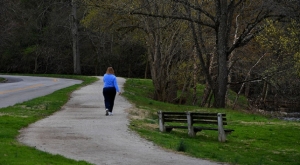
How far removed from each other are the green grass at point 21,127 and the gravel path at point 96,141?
0.36 meters

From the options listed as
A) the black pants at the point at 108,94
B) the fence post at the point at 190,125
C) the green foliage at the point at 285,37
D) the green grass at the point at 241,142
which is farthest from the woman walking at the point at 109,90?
the green foliage at the point at 285,37

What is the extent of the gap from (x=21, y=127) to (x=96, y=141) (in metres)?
3.58

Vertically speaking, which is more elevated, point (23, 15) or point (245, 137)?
point (23, 15)

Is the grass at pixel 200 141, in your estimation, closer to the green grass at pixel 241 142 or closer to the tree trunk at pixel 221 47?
the green grass at pixel 241 142

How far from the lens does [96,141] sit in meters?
14.0

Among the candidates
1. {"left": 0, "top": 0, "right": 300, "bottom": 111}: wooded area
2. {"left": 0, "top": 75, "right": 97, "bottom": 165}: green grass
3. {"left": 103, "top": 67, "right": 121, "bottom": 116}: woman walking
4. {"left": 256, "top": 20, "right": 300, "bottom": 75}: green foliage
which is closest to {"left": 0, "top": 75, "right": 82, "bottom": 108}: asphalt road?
{"left": 0, "top": 75, "right": 97, "bottom": 165}: green grass

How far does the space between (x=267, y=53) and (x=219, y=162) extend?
26.5 m

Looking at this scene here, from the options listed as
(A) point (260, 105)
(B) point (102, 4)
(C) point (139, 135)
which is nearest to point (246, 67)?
(A) point (260, 105)

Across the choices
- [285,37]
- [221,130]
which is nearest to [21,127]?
[221,130]

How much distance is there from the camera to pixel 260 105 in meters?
49.0

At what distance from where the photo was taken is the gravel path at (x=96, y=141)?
11648 millimetres

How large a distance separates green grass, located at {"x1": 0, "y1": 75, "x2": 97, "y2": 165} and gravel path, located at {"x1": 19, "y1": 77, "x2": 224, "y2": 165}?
1.20ft

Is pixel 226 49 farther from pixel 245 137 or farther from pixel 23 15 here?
pixel 23 15

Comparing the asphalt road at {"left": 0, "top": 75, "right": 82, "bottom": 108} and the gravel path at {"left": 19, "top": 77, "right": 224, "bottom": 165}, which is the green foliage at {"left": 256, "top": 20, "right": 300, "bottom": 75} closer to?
the gravel path at {"left": 19, "top": 77, "right": 224, "bottom": 165}
